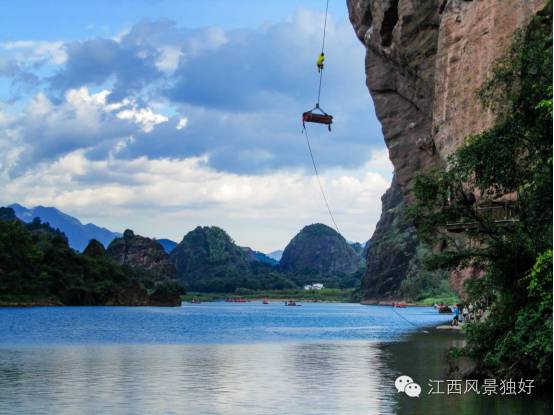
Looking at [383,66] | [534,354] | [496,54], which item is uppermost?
[383,66]

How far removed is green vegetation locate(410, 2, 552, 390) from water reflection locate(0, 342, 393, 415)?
17.9 feet

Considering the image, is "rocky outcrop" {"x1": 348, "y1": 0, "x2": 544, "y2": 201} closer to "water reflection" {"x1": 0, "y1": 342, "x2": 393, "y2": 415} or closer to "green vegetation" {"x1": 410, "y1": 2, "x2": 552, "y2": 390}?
"water reflection" {"x1": 0, "y1": 342, "x2": 393, "y2": 415}

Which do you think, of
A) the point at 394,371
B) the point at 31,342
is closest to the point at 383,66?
the point at 31,342

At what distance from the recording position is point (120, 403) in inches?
1252

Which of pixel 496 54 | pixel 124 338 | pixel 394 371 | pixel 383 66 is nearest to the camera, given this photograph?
pixel 394 371

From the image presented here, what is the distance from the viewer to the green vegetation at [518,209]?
1249 inches

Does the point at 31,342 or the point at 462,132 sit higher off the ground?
the point at 462,132

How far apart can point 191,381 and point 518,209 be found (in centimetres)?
1604

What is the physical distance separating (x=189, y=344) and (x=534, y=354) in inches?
1645

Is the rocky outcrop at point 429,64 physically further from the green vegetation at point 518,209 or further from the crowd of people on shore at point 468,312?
the green vegetation at point 518,209

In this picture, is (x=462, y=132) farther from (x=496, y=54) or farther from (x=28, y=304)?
(x=28, y=304)

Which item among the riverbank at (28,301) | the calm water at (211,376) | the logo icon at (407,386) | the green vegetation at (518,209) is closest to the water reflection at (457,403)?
the calm water at (211,376)

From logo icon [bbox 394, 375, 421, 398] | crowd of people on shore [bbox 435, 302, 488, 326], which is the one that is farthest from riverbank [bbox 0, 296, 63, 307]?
logo icon [bbox 394, 375, 421, 398]

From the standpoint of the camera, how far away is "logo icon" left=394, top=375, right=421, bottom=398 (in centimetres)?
3448
